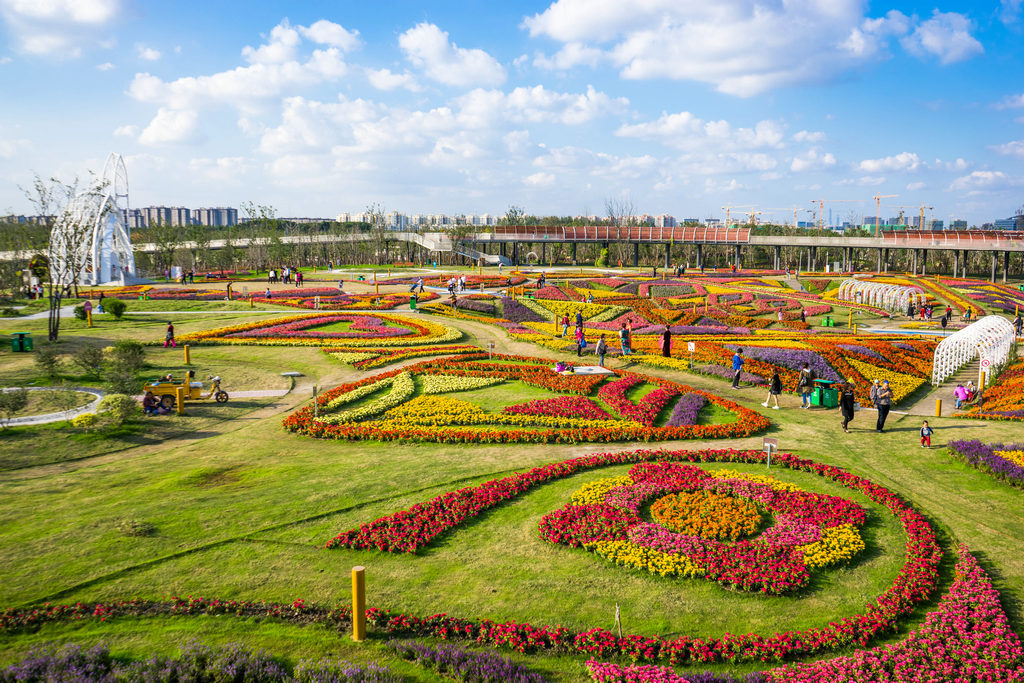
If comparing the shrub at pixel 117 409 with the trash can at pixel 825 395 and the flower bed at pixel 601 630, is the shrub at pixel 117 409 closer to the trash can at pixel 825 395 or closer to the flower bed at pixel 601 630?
the flower bed at pixel 601 630

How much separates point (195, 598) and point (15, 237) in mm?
74243

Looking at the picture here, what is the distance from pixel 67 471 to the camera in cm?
1552

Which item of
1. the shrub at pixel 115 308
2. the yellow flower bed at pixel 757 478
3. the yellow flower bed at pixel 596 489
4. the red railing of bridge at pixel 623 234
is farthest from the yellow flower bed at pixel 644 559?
the red railing of bridge at pixel 623 234

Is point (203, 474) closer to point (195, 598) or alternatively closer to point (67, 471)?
point (67, 471)

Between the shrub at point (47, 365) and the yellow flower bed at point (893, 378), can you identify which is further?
the yellow flower bed at point (893, 378)

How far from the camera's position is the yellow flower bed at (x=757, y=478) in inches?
573

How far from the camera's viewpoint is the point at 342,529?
1241cm

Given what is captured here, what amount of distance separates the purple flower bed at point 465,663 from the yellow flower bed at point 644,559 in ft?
11.2

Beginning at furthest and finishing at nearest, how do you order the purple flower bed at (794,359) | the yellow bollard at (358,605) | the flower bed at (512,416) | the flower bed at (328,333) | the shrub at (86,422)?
1. the flower bed at (328,333)
2. the purple flower bed at (794,359)
3. the flower bed at (512,416)
4. the shrub at (86,422)
5. the yellow bollard at (358,605)

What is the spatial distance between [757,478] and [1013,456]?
22.9 ft

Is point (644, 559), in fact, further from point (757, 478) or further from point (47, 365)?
point (47, 365)

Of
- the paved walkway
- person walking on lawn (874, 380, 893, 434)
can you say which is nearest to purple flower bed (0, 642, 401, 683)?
the paved walkway

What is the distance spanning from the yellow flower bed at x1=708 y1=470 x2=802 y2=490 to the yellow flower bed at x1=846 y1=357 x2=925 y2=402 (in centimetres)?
1200

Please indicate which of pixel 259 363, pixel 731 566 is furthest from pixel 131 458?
pixel 731 566
